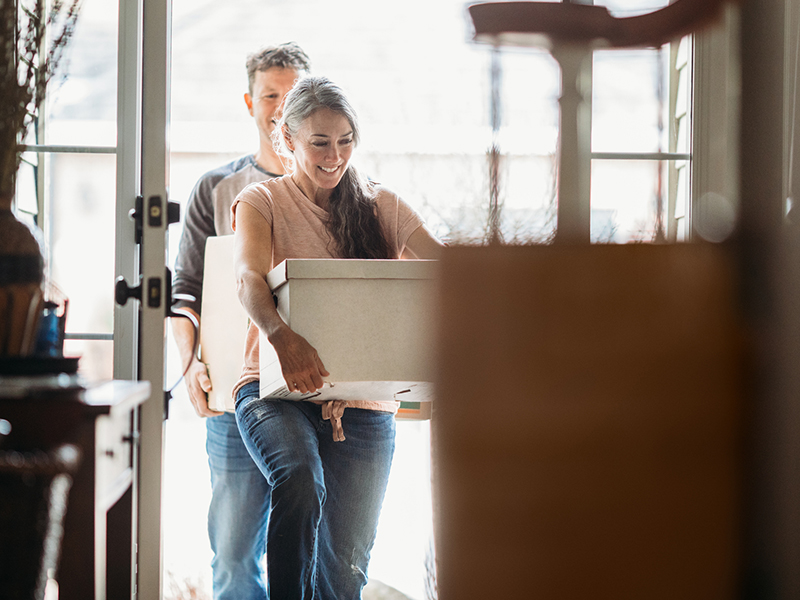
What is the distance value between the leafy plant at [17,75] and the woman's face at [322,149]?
488 mm

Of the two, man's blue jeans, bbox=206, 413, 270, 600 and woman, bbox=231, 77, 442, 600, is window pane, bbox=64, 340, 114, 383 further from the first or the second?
woman, bbox=231, 77, 442, 600

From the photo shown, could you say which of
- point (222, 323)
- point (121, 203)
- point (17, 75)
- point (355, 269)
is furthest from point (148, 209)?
point (355, 269)

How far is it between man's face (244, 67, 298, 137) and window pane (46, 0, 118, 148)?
33 centimetres

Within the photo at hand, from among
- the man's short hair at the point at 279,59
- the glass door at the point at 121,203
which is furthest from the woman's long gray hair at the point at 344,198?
the glass door at the point at 121,203

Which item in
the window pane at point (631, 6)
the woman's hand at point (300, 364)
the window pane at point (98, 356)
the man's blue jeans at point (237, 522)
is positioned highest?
the window pane at point (631, 6)

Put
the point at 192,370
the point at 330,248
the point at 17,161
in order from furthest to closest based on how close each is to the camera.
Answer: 1. the point at 192,370
2. the point at 330,248
3. the point at 17,161

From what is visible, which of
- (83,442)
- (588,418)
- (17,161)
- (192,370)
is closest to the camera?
(588,418)

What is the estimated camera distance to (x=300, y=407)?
4.29 feet

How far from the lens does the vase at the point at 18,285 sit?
950mm

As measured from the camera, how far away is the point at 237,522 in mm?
1676

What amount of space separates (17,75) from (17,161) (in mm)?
156

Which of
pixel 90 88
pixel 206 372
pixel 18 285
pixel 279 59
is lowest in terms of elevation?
pixel 206 372

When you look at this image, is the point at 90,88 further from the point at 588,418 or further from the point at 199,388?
the point at 588,418

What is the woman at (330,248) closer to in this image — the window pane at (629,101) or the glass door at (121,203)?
the glass door at (121,203)
